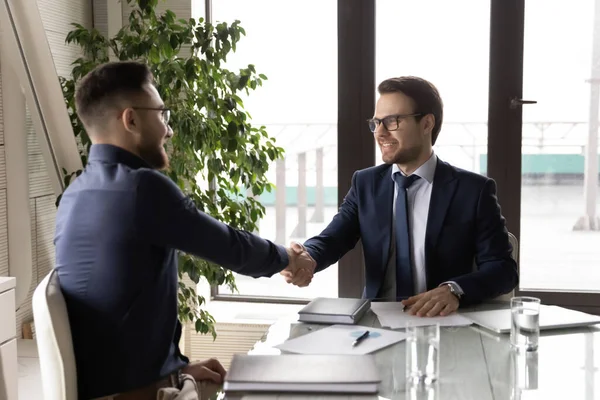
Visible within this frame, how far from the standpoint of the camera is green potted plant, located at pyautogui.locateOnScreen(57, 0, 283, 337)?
3154 millimetres

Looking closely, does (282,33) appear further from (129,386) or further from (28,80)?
(129,386)

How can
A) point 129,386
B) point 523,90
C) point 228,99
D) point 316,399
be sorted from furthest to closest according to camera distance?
point 523,90 < point 228,99 < point 129,386 < point 316,399

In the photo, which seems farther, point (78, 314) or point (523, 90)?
point (523, 90)

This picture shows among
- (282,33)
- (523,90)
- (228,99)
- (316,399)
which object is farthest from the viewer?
(282,33)

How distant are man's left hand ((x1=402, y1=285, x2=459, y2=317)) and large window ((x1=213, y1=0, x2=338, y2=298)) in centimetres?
Answer: 182

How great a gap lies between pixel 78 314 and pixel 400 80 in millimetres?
1415

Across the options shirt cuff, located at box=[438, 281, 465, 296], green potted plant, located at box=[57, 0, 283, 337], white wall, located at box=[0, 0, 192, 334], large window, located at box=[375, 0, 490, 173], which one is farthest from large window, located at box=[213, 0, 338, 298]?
shirt cuff, located at box=[438, 281, 465, 296]

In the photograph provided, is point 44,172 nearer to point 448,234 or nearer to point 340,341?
point 448,234

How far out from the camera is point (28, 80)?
3061mm

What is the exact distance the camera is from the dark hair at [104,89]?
78.6 inches

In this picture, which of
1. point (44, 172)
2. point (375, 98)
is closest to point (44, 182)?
point (44, 172)

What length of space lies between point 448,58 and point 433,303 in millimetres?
1919

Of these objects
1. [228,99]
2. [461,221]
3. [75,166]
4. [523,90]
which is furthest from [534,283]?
[75,166]

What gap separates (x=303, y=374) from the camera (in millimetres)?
1540
